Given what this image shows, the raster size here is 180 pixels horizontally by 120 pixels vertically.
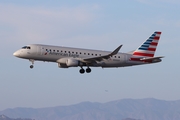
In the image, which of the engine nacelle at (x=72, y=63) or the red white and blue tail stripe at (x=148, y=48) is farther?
the red white and blue tail stripe at (x=148, y=48)

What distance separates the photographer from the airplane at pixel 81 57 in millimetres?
83750

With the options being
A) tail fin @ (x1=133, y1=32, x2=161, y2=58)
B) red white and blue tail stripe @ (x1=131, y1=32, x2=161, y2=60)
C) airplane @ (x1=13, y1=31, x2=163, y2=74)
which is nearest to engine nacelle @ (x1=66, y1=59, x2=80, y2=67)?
airplane @ (x1=13, y1=31, x2=163, y2=74)

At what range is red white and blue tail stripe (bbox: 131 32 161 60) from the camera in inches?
→ 3712

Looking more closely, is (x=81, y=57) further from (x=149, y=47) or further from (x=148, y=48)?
(x=149, y=47)

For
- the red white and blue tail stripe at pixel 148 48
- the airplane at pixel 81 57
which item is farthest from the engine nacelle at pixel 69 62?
the red white and blue tail stripe at pixel 148 48

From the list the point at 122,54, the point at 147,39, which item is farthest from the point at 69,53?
the point at 147,39

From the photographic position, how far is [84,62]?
8719cm

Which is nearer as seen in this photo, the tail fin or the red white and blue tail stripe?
the red white and blue tail stripe

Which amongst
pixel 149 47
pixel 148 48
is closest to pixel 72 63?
pixel 148 48

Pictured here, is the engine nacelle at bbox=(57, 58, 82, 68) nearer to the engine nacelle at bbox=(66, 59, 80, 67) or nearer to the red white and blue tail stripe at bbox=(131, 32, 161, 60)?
the engine nacelle at bbox=(66, 59, 80, 67)

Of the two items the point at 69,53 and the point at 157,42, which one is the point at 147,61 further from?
the point at 69,53

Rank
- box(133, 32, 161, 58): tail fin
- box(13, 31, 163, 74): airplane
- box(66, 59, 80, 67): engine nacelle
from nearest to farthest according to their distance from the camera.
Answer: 1. box(13, 31, 163, 74): airplane
2. box(66, 59, 80, 67): engine nacelle
3. box(133, 32, 161, 58): tail fin

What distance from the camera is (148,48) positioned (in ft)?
319

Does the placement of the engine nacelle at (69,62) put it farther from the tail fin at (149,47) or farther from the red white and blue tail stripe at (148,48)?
the tail fin at (149,47)
